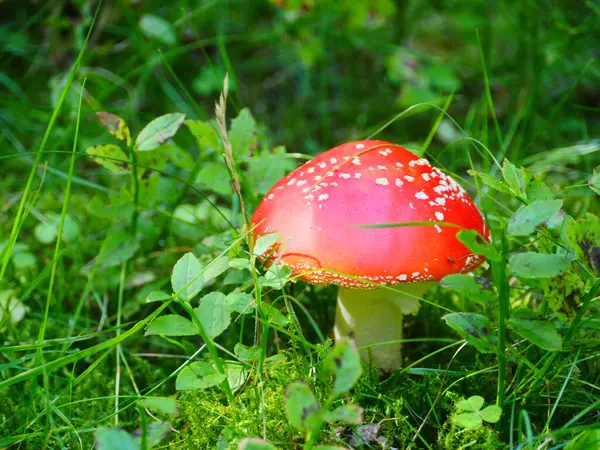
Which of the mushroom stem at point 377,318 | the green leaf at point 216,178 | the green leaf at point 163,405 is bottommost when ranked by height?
the mushroom stem at point 377,318

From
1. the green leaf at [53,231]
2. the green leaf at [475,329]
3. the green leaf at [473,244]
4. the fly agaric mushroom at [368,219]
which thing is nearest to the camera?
the green leaf at [473,244]

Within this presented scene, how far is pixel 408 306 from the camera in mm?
1995

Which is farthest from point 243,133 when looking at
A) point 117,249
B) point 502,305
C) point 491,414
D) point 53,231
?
point 491,414

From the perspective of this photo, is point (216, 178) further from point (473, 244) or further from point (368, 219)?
point (473, 244)

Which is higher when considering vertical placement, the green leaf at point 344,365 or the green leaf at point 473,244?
the green leaf at point 473,244

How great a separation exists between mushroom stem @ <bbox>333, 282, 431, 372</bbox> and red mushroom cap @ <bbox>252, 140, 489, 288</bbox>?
0.32 m

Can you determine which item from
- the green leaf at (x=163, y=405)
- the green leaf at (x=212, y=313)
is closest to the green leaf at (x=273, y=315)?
the green leaf at (x=212, y=313)

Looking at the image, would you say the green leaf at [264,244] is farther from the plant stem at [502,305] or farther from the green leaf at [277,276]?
the plant stem at [502,305]

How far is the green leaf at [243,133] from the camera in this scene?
217 cm

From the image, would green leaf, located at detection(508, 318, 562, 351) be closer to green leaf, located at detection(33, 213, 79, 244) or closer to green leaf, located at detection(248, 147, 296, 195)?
green leaf, located at detection(248, 147, 296, 195)

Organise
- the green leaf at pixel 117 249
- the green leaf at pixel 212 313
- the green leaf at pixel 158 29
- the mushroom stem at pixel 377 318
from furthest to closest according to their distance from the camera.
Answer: the green leaf at pixel 158 29
the green leaf at pixel 117 249
the mushroom stem at pixel 377 318
the green leaf at pixel 212 313

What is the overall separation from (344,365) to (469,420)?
0.60 m

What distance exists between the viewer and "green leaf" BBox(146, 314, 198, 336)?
1484 millimetres

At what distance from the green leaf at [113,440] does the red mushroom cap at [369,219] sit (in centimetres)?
69
